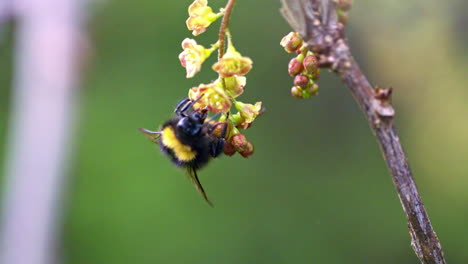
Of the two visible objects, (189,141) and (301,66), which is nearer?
(301,66)

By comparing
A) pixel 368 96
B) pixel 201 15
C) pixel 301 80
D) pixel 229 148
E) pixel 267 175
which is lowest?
pixel 368 96

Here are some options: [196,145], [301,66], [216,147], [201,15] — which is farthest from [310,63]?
[196,145]

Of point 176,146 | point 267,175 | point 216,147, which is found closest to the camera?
point 216,147

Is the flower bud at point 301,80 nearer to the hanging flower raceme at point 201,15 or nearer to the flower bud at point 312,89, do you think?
the flower bud at point 312,89

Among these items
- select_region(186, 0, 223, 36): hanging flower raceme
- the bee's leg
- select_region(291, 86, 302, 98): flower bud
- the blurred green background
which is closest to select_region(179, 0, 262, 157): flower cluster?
select_region(186, 0, 223, 36): hanging flower raceme

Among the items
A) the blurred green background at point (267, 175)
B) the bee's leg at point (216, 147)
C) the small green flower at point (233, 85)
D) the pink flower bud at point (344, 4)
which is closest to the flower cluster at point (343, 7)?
the pink flower bud at point (344, 4)

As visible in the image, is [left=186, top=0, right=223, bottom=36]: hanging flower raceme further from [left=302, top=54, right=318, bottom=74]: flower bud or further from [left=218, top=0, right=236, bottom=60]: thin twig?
[left=302, top=54, right=318, bottom=74]: flower bud

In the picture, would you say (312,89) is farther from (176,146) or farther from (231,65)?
(176,146)
